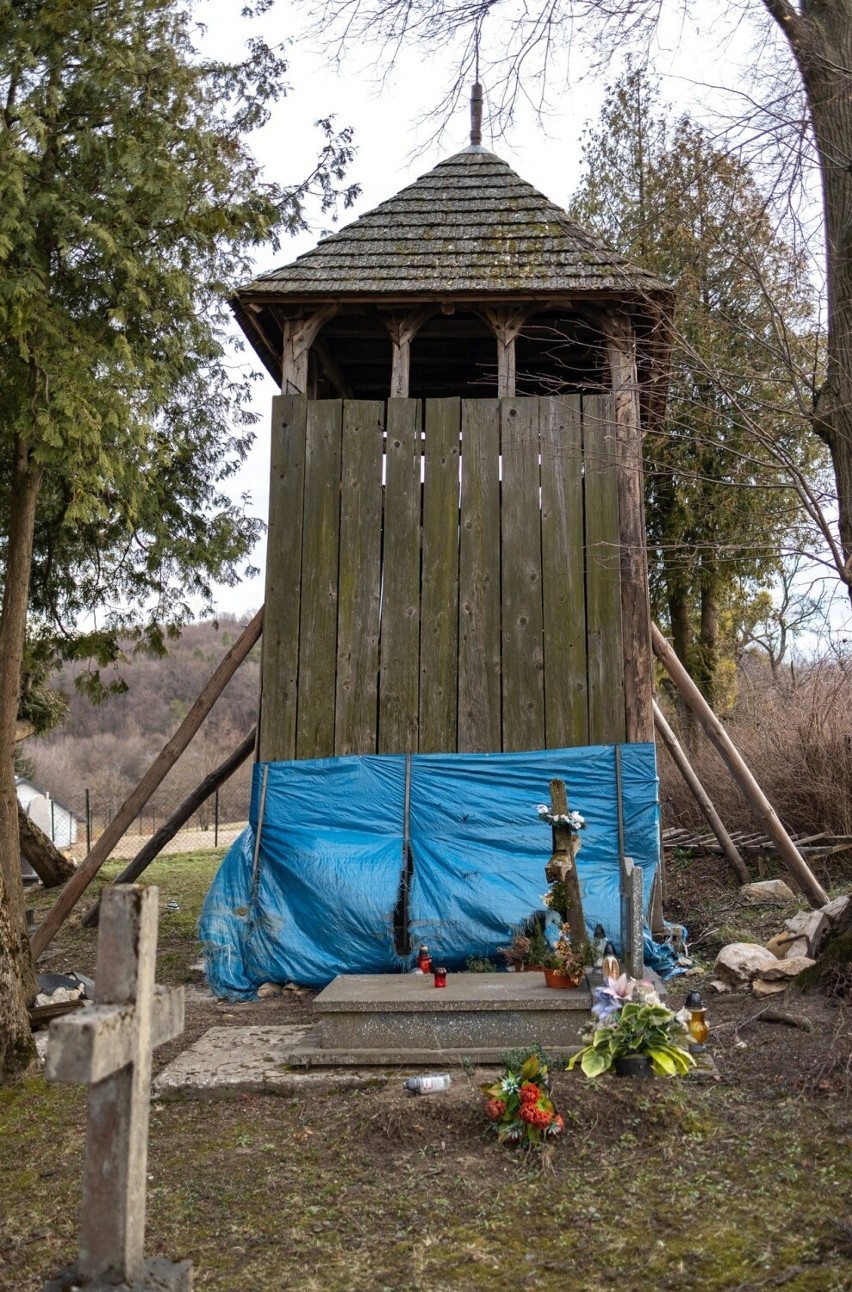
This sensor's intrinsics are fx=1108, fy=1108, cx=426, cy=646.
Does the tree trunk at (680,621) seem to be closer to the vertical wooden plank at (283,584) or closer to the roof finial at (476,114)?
the roof finial at (476,114)

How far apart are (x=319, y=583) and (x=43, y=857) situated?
10191 mm

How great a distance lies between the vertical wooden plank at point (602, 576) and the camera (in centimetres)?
959

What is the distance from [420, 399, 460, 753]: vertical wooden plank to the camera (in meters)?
9.71

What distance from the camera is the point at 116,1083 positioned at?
3.51 m

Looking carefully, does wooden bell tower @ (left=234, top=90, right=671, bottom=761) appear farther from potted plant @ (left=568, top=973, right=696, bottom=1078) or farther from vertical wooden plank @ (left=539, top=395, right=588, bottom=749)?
potted plant @ (left=568, top=973, right=696, bottom=1078)

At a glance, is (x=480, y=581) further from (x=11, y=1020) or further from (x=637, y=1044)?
(x=11, y=1020)

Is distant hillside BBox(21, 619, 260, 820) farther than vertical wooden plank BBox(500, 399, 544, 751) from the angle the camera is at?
Yes

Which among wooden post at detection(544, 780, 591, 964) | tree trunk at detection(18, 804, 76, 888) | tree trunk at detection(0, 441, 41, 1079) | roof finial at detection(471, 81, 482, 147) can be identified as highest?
roof finial at detection(471, 81, 482, 147)

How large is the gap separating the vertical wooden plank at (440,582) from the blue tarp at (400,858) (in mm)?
389

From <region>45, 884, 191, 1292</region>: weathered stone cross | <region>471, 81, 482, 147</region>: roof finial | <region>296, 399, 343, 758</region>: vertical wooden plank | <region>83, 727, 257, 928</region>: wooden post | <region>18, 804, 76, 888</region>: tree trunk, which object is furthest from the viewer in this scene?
<region>18, 804, 76, 888</region>: tree trunk

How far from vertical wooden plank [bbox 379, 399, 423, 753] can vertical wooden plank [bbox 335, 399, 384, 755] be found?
0.08 meters

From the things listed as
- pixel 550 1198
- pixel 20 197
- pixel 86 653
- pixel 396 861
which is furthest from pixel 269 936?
pixel 20 197

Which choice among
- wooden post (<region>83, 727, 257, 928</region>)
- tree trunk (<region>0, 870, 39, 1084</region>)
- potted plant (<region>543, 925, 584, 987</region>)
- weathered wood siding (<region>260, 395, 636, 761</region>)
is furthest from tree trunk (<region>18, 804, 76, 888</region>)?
potted plant (<region>543, 925, 584, 987</region>)

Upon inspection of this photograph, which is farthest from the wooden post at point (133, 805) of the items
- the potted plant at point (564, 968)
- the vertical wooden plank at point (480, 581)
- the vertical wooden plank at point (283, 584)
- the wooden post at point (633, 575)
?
the potted plant at point (564, 968)
